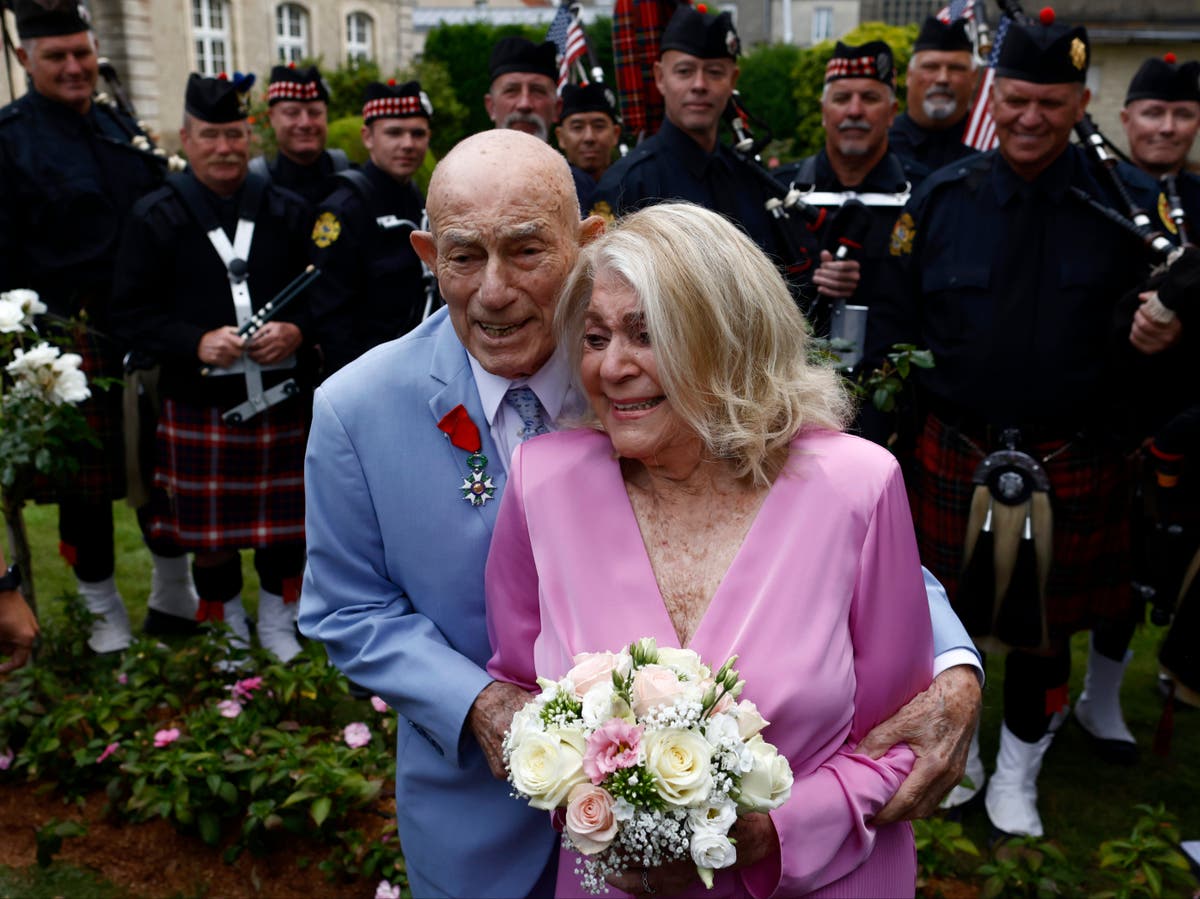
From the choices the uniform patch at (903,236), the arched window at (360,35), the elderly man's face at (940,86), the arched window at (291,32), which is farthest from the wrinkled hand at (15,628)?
the arched window at (360,35)

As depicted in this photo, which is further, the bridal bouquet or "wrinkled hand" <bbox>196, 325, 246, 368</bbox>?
"wrinkled hand" <bbox>196, 325, 246, 368</bbox>

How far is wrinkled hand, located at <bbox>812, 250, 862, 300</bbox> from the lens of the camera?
4852 millimetres

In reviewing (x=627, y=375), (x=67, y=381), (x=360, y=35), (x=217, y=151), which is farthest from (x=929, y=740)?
(x=360, y=35)

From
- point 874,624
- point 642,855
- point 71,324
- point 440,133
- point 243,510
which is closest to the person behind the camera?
point 642,855

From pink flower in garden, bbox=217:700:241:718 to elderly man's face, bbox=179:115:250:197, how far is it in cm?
231

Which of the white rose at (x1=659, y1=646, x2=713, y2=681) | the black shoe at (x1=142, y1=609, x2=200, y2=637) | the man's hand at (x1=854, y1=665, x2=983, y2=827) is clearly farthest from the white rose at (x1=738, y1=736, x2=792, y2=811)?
the black shoe at (x1=142, y1=609, x2=200, y2=637)

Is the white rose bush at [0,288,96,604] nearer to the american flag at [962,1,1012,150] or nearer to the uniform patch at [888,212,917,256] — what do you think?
the uniform patch at [888,212,917,256]

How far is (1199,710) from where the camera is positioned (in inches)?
202

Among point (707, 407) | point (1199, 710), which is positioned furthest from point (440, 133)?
point (707, 407)

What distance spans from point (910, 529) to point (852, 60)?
4.19 m

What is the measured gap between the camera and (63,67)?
17.4 ft

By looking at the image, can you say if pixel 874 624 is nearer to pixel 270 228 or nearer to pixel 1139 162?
pixel 270 228

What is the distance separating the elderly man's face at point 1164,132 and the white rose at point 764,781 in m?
4.73

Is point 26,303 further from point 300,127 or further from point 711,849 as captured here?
point 711,849
